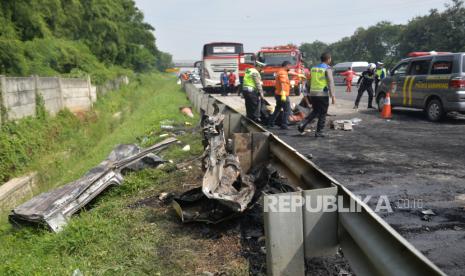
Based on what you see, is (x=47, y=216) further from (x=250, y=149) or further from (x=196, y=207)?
(x=250, y=149)

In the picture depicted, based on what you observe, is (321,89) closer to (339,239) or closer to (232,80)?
(339,239)

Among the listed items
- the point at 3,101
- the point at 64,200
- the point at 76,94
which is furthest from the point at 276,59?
the point at 64,200

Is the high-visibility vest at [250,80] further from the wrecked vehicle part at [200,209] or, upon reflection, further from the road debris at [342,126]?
the wrecked vehicle part at [200,209]

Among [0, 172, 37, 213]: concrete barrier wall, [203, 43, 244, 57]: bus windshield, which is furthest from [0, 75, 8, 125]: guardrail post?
[203, 43, 244, 57]: bus windshield

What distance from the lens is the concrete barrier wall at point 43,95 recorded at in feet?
35.4

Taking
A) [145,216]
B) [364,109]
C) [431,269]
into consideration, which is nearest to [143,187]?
[145,216]

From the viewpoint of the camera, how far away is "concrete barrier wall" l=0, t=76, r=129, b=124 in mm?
10797

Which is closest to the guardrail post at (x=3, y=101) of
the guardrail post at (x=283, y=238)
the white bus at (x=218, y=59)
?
the guardrail post at (x=283, y=238)

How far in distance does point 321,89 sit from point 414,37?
55.0 metres

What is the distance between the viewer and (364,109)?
15453 mm

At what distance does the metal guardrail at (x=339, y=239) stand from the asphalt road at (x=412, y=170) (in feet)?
3.62

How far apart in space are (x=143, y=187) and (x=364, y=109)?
1113 centimetres

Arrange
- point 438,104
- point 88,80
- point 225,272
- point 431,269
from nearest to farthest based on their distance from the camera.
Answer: point 431,269 → point 225,272 → point 438,104 → point 88,80

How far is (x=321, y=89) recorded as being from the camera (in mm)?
9633
